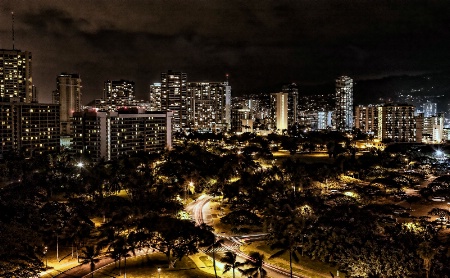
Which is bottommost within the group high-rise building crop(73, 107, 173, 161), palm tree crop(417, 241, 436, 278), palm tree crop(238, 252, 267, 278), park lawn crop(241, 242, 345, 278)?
park lawn crop(241, 242, 345, 278)

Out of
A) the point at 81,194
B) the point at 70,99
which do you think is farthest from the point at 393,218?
the point at 70,99

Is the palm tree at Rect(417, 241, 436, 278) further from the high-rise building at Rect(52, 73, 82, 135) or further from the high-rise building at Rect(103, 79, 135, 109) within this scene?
the high-rise building at Rect(103, 79, 135, 109)

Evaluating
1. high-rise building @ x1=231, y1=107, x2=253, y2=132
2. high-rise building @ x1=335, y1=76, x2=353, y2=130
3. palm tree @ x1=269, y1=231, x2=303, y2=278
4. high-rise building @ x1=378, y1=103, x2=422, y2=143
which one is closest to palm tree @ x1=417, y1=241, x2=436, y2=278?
palm tree @ x1=269, y1=231, x2=303, y2=278

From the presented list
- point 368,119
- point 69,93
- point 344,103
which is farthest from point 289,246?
point 344,103

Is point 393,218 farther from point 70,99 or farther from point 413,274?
point 70,99

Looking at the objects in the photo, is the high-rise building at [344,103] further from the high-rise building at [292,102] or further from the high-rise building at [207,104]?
the high-rise building at [207,104]

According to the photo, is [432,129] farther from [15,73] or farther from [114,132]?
[15,73]
